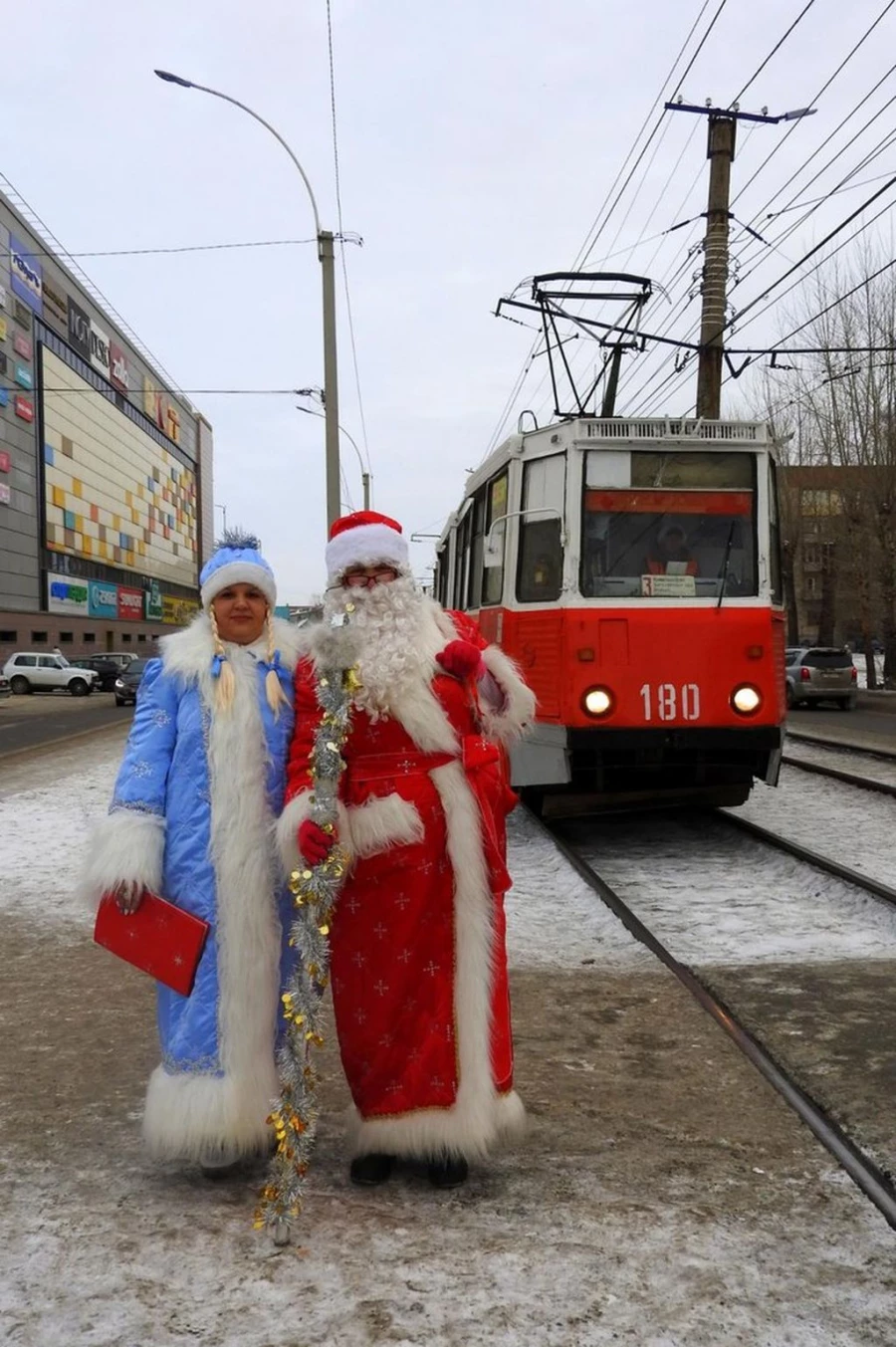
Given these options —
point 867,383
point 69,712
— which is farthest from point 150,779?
point 867,383

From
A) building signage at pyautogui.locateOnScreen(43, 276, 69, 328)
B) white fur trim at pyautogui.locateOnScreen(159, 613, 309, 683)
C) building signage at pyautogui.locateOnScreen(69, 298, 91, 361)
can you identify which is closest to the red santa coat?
white fur trim at pyautogui.locateOnScreen(159, 613, 309, 683)

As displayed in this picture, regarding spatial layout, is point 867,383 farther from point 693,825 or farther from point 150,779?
point 150,779

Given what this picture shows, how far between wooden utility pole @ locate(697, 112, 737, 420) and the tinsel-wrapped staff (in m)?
14.1

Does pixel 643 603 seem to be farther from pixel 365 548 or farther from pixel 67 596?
pixel 67 596

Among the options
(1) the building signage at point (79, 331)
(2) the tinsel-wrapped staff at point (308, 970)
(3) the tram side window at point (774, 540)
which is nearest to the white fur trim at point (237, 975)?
(2) the tinsel-wrapped staff at point (308, 970)

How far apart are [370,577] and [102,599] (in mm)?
67732

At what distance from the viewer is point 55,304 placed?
5769 cm

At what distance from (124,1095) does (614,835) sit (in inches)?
225

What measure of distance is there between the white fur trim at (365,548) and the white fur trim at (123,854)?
0.82 m

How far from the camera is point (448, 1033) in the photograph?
2871 mm

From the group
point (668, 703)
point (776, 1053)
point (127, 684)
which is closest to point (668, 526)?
point (668, 703)

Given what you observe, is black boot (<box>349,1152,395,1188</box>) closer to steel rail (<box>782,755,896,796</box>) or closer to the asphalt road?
steel rail (<box>782,755,896,796</box>)

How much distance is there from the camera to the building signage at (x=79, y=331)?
60438 mm

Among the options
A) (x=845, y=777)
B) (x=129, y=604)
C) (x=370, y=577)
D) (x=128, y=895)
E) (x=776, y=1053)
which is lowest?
(x=776, y=1053)
